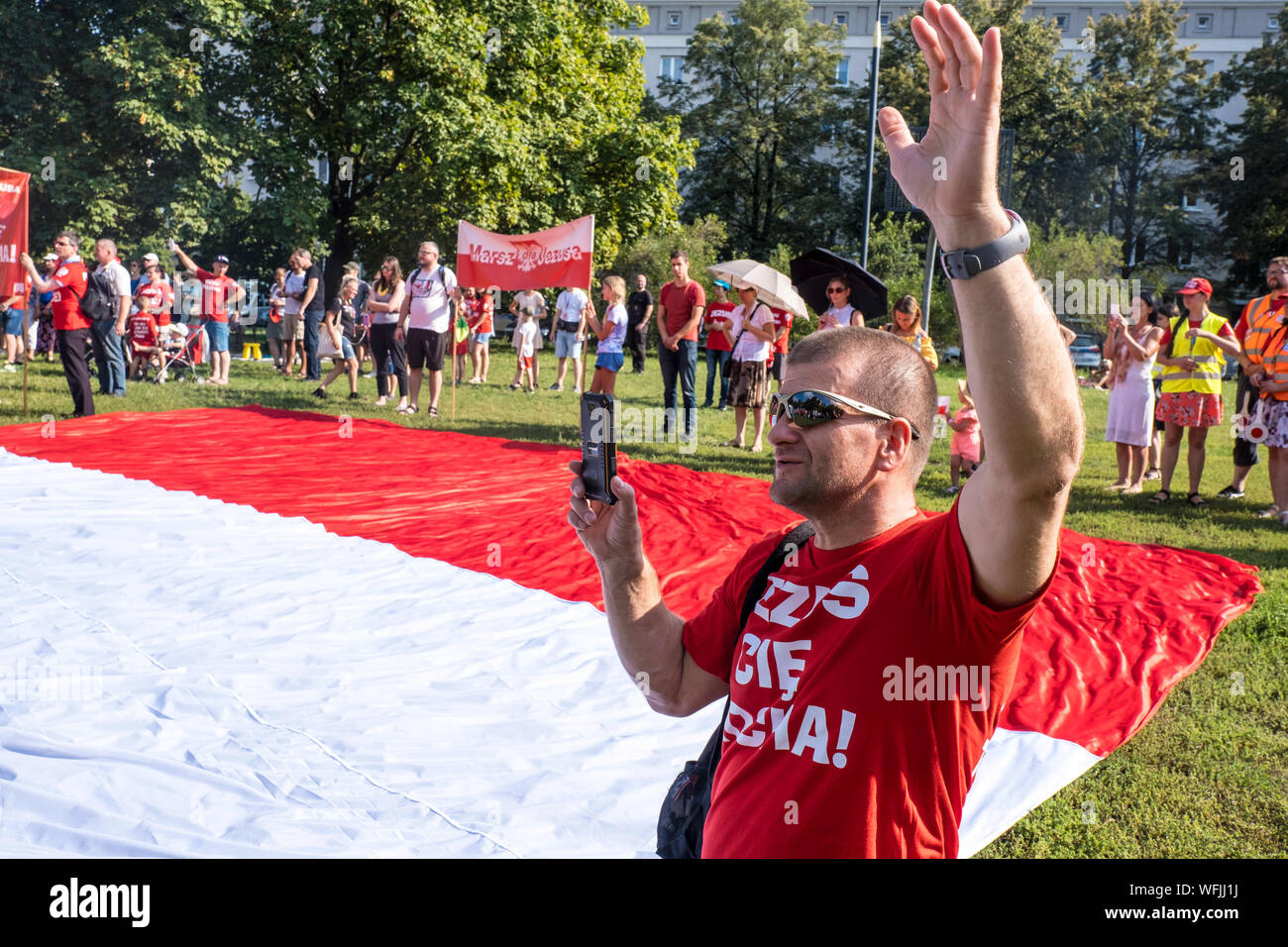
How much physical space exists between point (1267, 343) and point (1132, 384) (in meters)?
1.18

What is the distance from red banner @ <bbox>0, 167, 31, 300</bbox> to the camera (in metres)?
12.0

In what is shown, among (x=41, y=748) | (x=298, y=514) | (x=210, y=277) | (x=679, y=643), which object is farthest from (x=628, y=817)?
(x=210, y=277)

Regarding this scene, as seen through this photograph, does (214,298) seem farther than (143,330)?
Yes

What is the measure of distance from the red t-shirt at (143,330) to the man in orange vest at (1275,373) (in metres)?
14.2

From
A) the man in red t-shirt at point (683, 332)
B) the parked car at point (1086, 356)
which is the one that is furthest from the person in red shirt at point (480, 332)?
the parked car at point (1086, 356)

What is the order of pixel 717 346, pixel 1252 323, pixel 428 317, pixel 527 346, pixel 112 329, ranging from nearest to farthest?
1. pixel 1252 323
2. pixel 428 317
3. pixel 112 329
4. pixel 717 346
5. pixel 527 346

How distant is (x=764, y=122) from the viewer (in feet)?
164

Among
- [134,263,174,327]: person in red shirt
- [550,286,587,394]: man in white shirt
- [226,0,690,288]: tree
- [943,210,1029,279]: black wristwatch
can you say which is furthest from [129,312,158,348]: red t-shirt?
[943,210,1029,279]: black wristwatch

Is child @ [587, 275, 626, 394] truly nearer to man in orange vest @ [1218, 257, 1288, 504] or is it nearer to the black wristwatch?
man in orange vest @ [1218, 257, 1288, 504]

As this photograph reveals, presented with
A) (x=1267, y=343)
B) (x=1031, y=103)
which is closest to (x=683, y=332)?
(x=1267, y=343)

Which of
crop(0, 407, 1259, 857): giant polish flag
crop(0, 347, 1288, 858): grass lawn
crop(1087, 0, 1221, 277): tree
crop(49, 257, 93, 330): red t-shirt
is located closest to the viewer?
crop(0, 407, 1259, 857): giant polish flag

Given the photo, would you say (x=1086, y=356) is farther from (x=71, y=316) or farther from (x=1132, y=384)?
(x=71, y=316)

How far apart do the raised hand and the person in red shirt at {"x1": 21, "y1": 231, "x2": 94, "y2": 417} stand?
11.6 meters

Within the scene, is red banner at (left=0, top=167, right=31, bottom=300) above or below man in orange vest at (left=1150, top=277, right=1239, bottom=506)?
above
